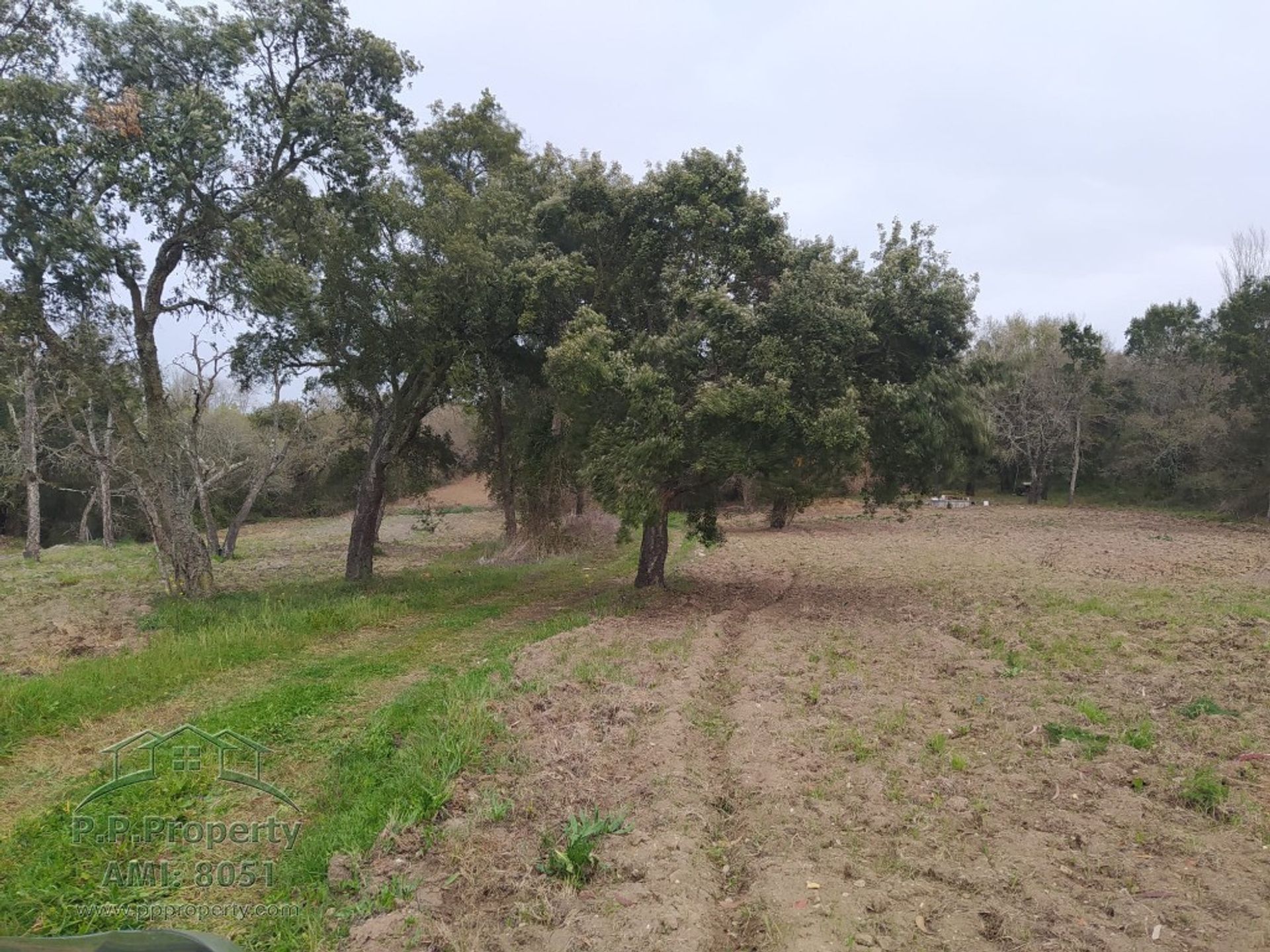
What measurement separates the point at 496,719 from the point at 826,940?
378 cm

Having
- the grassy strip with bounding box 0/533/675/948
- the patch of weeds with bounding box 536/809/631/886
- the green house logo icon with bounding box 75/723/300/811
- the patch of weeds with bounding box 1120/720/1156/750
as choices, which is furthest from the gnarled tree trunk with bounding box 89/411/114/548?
the patch of weeds with bounding box 1120/720/1156/750

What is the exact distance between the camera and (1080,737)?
6.68 m

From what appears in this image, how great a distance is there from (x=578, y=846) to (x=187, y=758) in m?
3.75

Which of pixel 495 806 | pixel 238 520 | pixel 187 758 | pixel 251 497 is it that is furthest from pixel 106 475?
pixel 495 806

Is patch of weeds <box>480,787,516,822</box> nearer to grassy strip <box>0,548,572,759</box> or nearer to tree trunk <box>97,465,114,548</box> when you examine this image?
grassy strip <box>0,548,572,759</box>

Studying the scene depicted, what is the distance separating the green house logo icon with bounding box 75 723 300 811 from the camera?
19.7 ft

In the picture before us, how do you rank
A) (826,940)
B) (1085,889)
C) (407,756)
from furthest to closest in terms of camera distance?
(407,756) → (1085,889) → (826,940)

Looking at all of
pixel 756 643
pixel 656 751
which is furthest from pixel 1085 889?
pixel 756 643

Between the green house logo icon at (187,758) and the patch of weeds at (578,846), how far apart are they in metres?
2.16

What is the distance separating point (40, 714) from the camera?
24.5ft

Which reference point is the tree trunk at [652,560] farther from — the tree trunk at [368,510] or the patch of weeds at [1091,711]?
the patch of weeds at [1091,711]

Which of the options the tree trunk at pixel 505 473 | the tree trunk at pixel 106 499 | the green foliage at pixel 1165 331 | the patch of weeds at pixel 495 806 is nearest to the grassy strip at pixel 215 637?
the tree trunk at pixel 505 473

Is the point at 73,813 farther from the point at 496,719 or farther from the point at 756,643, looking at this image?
the point at 756,643

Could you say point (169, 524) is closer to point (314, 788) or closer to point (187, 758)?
point (187, 758)
